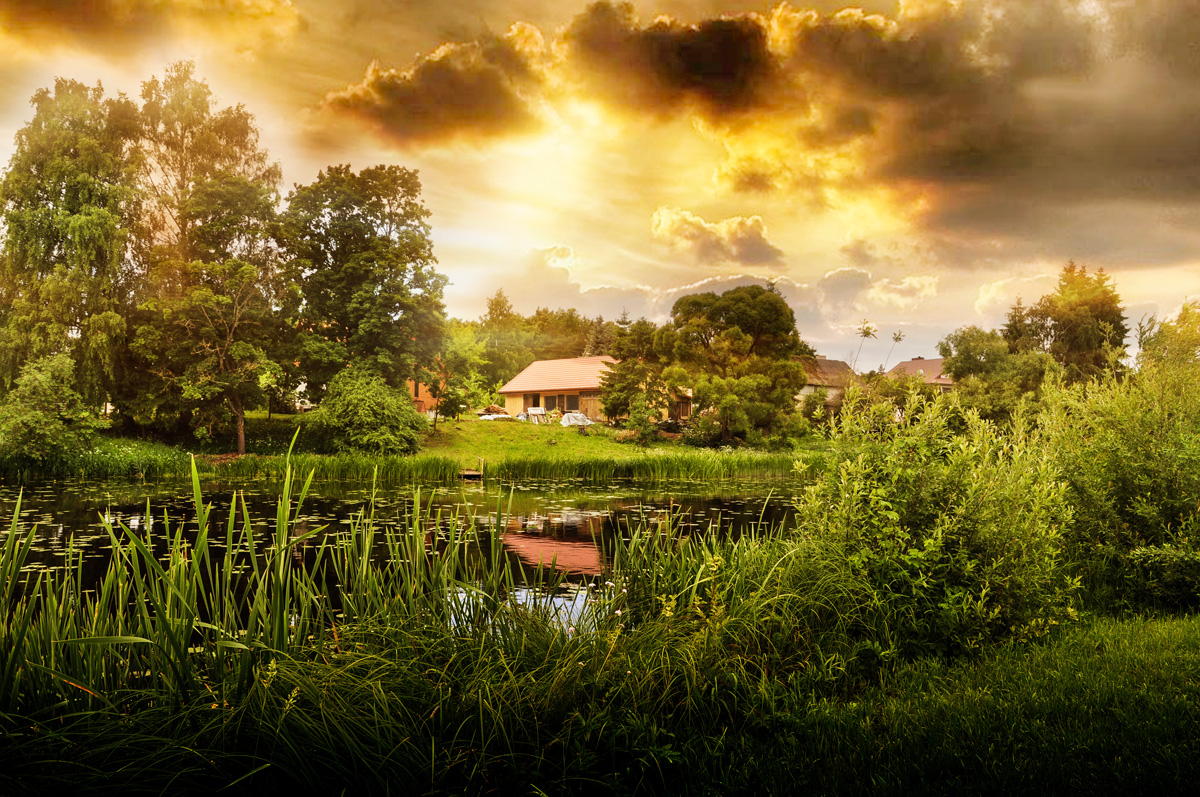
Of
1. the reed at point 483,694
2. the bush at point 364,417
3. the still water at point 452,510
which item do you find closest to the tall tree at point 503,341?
the bush at point 364,417

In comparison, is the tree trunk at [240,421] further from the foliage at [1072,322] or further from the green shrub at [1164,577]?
the foliage at [1072,322]

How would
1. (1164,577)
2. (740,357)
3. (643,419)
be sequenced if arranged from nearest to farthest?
(1164,577) → (643,419) → (740,357)

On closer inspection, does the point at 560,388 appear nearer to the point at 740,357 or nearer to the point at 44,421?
the point at 740,357

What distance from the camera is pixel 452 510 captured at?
1262 centimetres

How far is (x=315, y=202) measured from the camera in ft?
108

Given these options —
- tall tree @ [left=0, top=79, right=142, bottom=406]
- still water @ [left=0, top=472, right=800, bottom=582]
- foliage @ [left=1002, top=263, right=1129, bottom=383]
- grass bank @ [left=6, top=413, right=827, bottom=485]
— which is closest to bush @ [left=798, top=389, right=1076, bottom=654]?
still water @ [left=0, top=472, right=800, bottom=582]

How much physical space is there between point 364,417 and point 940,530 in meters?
25.8

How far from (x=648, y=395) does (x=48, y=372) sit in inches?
1015

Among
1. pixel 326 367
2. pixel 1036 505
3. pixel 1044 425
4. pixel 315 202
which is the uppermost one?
pixel 315 202

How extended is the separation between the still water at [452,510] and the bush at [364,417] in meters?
4.78

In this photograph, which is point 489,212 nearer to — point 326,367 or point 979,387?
point 326,367

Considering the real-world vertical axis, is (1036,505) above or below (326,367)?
below

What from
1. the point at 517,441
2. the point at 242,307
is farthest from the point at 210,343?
the point at 517,441

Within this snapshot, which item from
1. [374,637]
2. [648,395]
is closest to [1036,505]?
[374,637]
